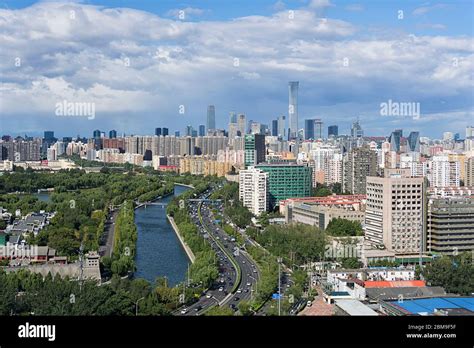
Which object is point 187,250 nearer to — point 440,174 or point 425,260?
point 425,260

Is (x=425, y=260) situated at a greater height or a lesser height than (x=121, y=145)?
lesser

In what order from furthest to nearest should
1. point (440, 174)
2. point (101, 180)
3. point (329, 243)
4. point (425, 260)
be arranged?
point (101, 180) < point (440, 174) < point (329, 243) < point (425, 260)

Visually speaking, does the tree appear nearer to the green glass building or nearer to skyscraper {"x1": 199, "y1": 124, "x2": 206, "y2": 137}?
the green glass building

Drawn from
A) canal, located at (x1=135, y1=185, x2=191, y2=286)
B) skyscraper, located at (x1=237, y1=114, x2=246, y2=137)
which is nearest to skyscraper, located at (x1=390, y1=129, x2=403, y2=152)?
skyscraper, located at (x1=237, y1=114, x2=246, y2=137)

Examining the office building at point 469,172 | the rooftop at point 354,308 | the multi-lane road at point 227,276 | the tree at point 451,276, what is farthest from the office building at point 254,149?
the rooftop at point 354,308

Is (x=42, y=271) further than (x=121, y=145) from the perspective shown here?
No
